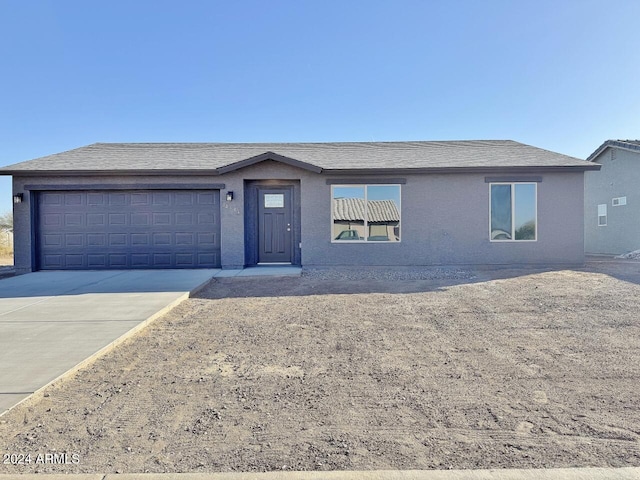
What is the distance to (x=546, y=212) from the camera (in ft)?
35.6

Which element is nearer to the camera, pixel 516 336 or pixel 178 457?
pixel 178 457

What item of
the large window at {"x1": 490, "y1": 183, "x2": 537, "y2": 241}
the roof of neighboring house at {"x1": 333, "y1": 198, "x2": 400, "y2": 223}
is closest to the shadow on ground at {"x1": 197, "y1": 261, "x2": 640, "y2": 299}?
the large window at {"x1": 490, "y1": 183, "x2": 537, "y2": 241}

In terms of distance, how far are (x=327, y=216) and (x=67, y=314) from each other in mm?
6708

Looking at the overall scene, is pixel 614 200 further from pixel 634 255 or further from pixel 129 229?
pixel 129 229

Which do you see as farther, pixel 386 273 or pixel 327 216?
pixel 327 216

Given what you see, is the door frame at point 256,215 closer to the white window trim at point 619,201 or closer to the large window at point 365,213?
the large window at point 365,213

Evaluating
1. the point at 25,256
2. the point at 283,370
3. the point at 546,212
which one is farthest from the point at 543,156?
the point at 25,256

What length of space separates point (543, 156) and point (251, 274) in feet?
30.6

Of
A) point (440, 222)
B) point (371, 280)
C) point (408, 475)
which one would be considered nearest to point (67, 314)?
point (408, 475)

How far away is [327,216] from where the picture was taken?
10.8 metres

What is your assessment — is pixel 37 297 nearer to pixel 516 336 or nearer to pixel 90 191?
pixel 90 191

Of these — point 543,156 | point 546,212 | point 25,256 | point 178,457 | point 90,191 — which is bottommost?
point 178,457

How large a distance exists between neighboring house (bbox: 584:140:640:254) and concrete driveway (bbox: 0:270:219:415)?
17.0 metres

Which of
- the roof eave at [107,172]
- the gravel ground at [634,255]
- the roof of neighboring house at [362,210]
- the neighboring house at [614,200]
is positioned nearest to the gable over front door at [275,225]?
the roof of neighboring house at [362,210]
